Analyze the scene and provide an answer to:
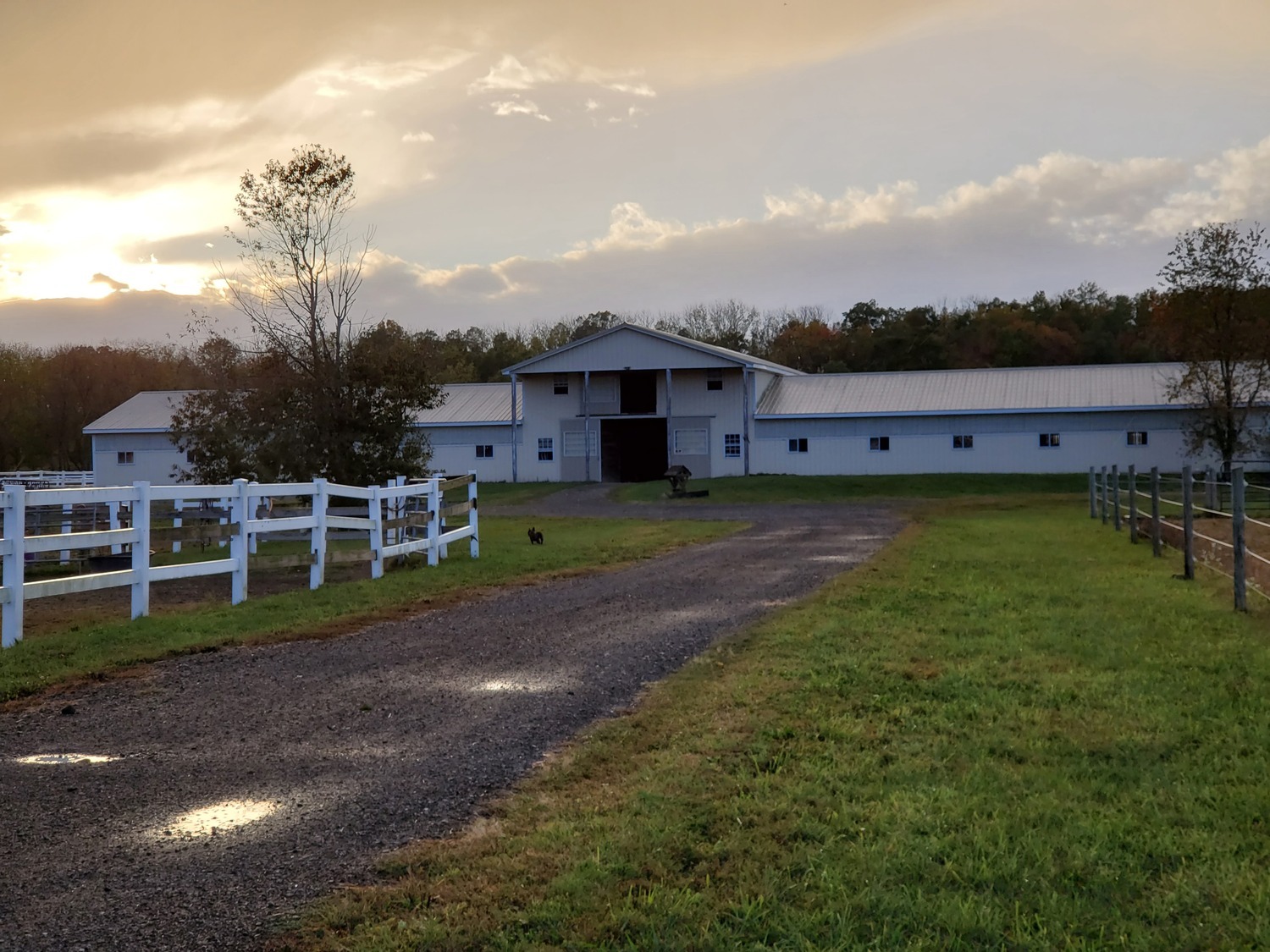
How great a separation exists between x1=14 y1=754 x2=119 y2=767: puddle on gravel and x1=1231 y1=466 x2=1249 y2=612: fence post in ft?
31.9

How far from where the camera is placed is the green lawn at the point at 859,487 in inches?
1544

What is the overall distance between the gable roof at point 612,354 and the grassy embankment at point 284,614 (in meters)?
26.4

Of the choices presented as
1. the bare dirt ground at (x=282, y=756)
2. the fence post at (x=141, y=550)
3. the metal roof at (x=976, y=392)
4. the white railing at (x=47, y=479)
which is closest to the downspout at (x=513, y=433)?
the metal roof at (x=976, y=392)

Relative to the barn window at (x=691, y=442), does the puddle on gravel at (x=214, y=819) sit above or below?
below

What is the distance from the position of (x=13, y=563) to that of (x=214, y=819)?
6004 millimetres

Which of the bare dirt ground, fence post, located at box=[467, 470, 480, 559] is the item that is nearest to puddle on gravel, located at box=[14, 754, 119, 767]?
the bare dirt ground

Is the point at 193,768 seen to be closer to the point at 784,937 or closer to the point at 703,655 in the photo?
the point at 784,937

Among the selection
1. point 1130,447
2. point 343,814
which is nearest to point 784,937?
point 343,814

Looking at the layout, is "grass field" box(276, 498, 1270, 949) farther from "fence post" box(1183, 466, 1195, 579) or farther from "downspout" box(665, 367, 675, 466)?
"downspout" box(665, 367, 675, 466)

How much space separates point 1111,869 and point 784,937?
54.7 inches

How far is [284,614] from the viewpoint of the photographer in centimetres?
1159

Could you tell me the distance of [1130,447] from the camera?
147 ft

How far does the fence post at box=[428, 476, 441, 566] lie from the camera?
655 inches

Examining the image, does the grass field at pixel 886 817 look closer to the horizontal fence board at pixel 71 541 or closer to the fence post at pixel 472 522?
the horizontal fence board at pixel 71 541
